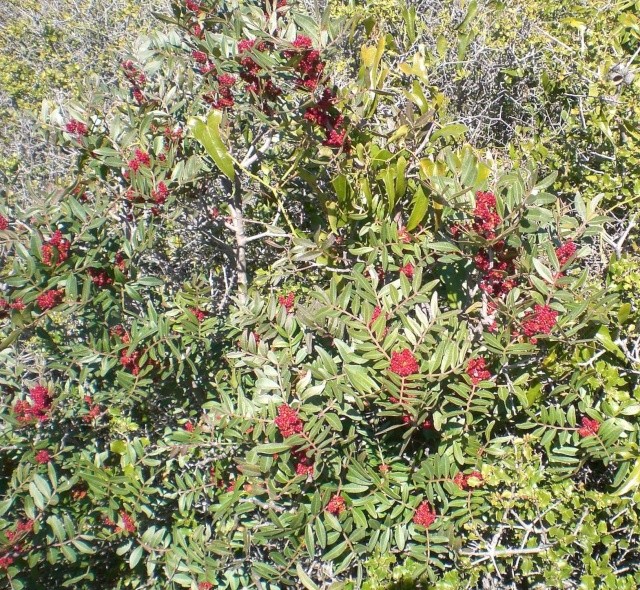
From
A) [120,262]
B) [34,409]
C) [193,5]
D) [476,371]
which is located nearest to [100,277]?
[120,262]

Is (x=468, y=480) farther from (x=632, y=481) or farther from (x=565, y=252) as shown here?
(x=565, y=252)

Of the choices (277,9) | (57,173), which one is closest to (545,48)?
(277,9)

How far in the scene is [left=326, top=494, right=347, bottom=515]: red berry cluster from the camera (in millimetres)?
1772

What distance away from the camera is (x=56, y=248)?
189 centimetres

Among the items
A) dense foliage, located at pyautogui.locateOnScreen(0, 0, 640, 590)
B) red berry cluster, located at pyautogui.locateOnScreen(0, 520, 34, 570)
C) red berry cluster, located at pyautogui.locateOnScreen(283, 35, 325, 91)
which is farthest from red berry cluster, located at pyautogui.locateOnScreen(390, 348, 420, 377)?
red berry cluster, located at pyautogui.locateOnScreen(0, 520, 34, 570)

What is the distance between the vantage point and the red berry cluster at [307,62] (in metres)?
1.87

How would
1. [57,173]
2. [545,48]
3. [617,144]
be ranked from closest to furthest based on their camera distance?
[617,144] → [545,48] → [57,173]

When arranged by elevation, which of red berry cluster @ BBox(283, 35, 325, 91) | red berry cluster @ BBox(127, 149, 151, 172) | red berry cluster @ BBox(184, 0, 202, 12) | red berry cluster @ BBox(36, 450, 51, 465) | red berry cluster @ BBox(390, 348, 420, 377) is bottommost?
red berry cluster @ BBox(36, 450, 51, 465)

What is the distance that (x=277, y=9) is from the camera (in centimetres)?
215

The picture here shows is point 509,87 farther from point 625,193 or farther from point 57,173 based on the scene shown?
point 57,173

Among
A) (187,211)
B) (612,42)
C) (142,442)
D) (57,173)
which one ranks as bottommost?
Answer: (57,173)

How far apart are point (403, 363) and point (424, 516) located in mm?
503

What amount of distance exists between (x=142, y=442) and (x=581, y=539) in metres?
1.39

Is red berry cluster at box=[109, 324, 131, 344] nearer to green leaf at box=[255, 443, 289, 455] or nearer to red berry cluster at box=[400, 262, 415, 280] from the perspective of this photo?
green leaf at box=[255, 443, 289, 455]
